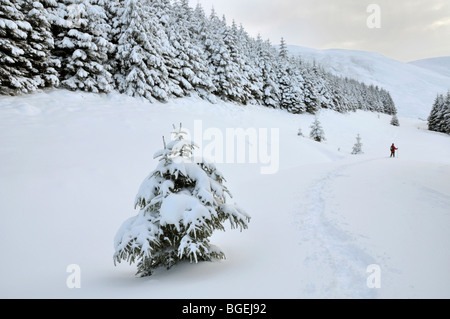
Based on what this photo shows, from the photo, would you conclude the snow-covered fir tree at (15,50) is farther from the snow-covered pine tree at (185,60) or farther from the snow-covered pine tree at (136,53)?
the snow-covered pine tree at (185,60)

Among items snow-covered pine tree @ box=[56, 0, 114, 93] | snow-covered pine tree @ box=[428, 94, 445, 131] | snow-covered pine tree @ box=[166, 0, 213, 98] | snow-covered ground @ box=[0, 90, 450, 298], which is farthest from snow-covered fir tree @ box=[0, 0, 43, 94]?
snow-covered pine tree @ box=[428, 94, 445, 131]

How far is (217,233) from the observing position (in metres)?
8.38

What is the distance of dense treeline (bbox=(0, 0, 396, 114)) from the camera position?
1617 centimetres

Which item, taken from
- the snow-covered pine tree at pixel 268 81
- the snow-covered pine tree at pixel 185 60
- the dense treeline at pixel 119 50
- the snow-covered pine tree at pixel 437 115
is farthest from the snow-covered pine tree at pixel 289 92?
the snow-covered pine tree at pixel 437 115

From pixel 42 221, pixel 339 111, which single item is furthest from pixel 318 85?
pixel 42 221

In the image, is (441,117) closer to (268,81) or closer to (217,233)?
(268,81)

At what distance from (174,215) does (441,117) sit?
3322 inches

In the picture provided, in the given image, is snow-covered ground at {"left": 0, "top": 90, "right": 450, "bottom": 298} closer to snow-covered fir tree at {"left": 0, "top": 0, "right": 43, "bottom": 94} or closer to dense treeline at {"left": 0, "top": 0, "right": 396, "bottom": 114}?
snow-covered fir tree at {"left": 0, "top": 0, "right": 43, "bottom": 94}

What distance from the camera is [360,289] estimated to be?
407cm

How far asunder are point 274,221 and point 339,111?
67290 millimetres

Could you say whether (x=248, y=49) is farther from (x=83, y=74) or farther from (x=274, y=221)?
(x=274, y=221)

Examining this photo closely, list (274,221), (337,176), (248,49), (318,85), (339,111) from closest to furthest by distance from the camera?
1. (274,221)
2. (337,176)
3. (248,49)
4. (318,85)
5. (339,111)

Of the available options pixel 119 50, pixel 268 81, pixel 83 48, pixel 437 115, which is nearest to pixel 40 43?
pixel 83 48

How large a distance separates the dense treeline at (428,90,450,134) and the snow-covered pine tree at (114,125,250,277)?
77.8 metres
